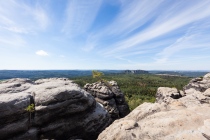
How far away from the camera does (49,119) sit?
2598 cm

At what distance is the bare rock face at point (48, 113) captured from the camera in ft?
77.7

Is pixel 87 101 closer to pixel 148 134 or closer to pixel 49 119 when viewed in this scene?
pixel 49 119

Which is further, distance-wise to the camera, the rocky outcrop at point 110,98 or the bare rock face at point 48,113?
the rocky outcrop at point 110,98

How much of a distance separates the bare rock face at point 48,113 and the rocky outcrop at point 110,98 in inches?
611

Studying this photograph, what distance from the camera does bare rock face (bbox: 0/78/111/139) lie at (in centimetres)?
2369

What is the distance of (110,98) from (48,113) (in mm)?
25458

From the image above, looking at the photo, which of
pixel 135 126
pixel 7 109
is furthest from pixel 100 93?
pixel 135 126

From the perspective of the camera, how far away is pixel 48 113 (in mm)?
25672

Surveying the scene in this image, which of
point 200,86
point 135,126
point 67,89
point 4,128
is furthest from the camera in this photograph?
point 200,86

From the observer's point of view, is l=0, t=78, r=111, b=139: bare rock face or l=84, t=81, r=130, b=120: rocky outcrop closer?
l=0, t=78, r=111, b=139: bare rock face

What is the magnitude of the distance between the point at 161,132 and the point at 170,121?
1436 mm

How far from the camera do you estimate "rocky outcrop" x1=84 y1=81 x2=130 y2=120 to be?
46.7 meters

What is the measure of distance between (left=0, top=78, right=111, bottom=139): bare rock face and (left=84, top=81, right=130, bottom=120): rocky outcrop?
15.5 m

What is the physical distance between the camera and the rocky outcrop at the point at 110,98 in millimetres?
46688
